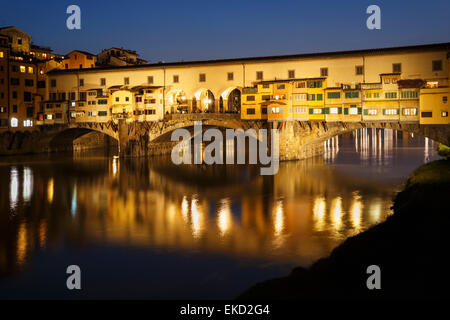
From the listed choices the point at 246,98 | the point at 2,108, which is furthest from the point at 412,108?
the point at 2,108

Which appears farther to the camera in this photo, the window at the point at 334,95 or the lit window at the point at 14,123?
the lit window at the point at 14,123

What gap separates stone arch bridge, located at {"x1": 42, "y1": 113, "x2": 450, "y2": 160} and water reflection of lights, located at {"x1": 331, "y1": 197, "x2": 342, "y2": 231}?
12.6m

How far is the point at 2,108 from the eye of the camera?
1921 inches

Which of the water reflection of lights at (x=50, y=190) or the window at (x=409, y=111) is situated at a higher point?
the window at (x=409, y=111)

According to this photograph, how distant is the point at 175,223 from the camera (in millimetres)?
19219

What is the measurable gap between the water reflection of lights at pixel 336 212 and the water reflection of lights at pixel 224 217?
14.7 feet

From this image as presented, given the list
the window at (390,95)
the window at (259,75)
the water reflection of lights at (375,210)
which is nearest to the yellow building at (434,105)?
the window at (390,95)

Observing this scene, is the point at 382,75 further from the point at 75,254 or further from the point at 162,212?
the point at 75,254

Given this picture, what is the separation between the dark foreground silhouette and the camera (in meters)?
8.16

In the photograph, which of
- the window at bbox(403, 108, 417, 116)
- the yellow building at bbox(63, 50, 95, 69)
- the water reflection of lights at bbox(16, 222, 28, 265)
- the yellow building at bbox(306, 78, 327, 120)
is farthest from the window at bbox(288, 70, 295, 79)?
the yellow building at bbox(63, 50, 95, 69)

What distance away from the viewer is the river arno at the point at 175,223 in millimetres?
12625

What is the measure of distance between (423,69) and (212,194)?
20175 millimetres

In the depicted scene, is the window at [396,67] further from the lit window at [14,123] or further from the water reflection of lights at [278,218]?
the lit window at [14,123]

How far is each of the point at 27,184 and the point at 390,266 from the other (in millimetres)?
26240
